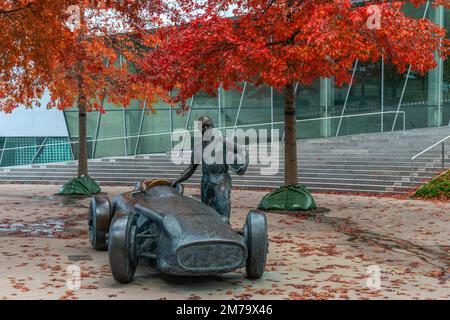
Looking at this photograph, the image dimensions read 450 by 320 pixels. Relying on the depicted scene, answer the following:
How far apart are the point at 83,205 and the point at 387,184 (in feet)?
28.3

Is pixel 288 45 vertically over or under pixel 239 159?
over

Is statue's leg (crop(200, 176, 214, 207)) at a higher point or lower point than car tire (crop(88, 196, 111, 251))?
higher

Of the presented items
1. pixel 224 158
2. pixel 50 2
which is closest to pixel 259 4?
pixel 50 2

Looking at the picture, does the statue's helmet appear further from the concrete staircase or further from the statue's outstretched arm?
the concrete staircase

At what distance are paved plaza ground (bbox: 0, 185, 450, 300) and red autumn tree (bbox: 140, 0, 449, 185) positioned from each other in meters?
2.81

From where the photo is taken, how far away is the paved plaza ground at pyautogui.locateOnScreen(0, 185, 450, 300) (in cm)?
799

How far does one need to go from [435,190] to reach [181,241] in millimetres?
12291

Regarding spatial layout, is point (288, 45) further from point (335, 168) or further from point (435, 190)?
point (335, 168)

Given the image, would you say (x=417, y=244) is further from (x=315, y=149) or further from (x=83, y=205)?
(x=315, y=149)

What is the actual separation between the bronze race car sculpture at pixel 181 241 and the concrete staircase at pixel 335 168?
11.8 meters

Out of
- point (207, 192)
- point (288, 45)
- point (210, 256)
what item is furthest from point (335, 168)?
point (210, 256)

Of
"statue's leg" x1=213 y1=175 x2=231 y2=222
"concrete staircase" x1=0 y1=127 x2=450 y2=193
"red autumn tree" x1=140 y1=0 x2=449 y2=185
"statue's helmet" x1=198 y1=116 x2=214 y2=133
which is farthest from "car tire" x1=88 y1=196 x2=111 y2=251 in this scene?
"concrete staircase" x1=0 y1=127 x2=450 y2=193

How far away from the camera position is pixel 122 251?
8141 millimetres

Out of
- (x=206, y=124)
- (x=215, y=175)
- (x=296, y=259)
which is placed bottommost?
(x=296, y=259)
